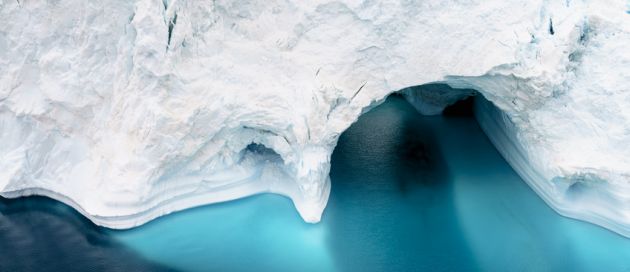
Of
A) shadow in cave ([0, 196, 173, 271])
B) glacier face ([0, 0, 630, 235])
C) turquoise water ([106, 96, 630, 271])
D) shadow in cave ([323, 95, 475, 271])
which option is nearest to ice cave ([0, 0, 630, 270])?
glacier face ([0, 0, 630, 235])

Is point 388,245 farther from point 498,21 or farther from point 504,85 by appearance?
point 498,21

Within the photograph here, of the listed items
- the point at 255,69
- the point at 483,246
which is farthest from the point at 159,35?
the point at 483,246

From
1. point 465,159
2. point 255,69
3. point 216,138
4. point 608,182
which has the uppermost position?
point 255,69

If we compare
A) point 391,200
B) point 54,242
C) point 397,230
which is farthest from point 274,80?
point 54,242

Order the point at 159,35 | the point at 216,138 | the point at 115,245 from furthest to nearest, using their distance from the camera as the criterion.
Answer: the point at 216,138
the point at 115,245
the point at 159,35

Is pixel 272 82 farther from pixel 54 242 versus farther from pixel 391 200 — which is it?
pixel 54 242

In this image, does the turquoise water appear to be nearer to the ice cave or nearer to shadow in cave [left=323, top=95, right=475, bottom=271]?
shadow in cave [left=323, top=95, right=475, bottom=271]

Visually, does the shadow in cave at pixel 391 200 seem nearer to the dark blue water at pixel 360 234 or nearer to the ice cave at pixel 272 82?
the dark blue water at pixel 360 234
